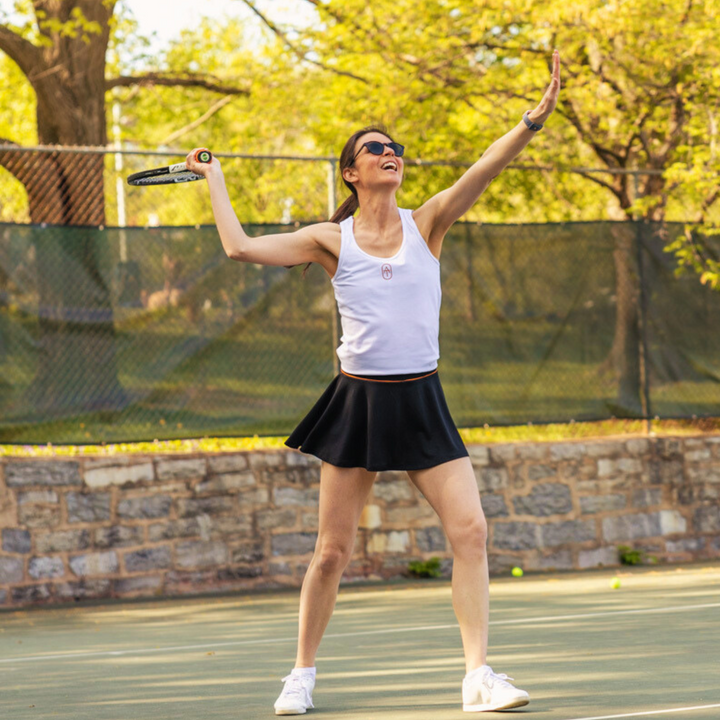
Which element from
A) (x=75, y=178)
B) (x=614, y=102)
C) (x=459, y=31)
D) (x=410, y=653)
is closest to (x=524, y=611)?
(x=410, y=653)

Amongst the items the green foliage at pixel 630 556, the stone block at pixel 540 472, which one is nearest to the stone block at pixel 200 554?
the stone block at pixel 540 472

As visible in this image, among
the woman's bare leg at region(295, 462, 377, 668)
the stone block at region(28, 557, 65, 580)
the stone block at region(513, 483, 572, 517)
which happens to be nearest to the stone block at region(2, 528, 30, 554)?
the stone block at region(28, 557, 65, 580)

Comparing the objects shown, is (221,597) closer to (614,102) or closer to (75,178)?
(75,178)

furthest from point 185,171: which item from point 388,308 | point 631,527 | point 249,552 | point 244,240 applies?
point 631,527

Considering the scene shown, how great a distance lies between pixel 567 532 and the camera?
9.64 m

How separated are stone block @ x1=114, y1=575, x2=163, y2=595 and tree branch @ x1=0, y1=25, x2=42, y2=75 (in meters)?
5.51

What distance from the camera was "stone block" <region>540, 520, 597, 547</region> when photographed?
9.59 meters

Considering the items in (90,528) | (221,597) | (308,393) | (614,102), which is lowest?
(221,597)

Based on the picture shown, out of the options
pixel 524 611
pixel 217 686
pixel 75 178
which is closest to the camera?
pixel 217 686

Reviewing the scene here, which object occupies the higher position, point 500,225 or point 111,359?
point 500,225

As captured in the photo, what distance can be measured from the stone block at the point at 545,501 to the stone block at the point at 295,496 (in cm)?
157

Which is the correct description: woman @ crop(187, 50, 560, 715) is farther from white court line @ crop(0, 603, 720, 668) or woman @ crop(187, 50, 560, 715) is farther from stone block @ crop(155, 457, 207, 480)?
stone block @ crop(155, 457, 207, 480)

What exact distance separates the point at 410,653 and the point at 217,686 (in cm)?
107

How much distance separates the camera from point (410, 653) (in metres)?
5.88
